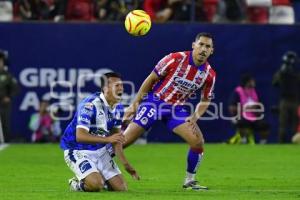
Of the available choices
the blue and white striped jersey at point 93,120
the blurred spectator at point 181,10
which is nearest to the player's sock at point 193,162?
the blue and white striped jersey at point 93,120

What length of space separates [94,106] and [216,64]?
12.5 meters

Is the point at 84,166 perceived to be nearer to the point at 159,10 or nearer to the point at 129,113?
the point at 129,113

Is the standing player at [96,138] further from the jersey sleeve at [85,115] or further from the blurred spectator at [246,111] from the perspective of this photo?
the blurred spectator at [246,111]

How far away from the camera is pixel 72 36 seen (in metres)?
25.5

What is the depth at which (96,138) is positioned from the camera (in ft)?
42.7

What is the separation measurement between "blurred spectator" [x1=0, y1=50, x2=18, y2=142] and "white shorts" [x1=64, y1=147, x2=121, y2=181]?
11.0 metres

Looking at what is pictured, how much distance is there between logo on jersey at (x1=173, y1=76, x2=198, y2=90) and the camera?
14672mm

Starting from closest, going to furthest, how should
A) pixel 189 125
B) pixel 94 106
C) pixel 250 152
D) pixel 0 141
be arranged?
pixel 94 106 < pixel 189 125 < pixel 250 152 < pixel 0 141

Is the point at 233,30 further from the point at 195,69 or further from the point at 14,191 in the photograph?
the point at 14,191

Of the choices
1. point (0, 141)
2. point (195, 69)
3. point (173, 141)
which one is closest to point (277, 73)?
point (173, 141)

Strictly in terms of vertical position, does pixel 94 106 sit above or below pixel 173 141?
above

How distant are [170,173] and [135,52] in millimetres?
8575

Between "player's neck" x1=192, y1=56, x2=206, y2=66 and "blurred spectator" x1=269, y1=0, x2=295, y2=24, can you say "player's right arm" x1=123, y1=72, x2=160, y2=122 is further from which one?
"blurred spectator" x1=269, y1=0, x2=295, y2=24

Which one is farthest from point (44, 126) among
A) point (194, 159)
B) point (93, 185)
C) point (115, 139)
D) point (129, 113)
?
point (115, 139)
